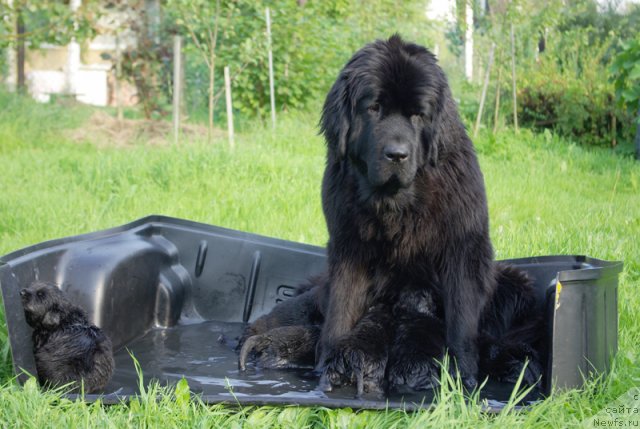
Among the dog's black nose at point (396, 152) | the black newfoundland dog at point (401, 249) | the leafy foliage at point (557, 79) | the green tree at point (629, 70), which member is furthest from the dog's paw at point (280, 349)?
the leafy foliage at point (557, 79)

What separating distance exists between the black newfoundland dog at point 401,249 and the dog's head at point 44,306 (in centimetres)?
72

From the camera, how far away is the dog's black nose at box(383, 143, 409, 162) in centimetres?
268

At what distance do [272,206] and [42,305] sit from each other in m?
2.80

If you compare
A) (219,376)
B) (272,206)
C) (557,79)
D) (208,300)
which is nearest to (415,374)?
(219,376)

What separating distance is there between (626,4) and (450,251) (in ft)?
38.5

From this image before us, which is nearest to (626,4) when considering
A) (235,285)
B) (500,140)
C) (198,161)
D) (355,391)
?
(500,140)

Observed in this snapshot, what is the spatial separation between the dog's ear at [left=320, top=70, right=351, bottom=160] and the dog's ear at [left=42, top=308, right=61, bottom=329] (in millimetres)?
1221

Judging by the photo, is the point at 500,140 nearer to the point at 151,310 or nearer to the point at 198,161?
the point at 198,161

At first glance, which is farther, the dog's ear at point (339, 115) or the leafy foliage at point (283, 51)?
the leafy foliage at point (283, 51)

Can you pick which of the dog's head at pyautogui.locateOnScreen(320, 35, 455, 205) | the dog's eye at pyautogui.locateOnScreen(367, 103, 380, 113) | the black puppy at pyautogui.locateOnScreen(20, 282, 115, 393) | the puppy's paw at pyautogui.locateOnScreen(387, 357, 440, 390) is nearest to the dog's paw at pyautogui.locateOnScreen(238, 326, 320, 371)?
the puppy's paw at pyautogui.locateOnScreen(387, 357, 440, 390)

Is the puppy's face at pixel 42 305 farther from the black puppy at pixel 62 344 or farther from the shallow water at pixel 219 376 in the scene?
the shallow water at pixel 219 376

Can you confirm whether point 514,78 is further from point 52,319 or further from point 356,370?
point 52,319

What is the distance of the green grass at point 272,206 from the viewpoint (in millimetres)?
2230

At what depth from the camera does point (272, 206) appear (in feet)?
17.5
